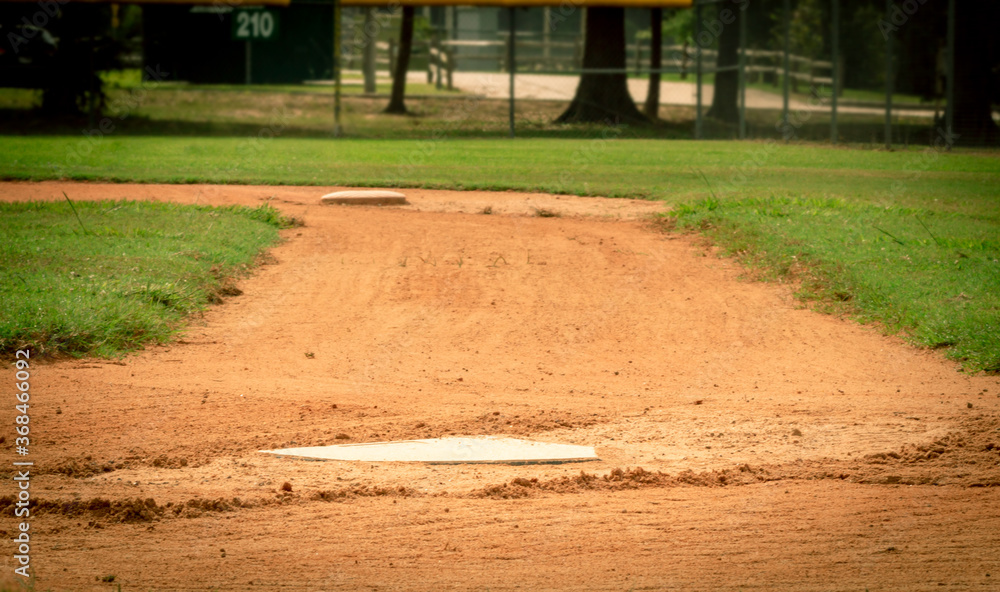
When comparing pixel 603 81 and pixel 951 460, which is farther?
pixel 603 81

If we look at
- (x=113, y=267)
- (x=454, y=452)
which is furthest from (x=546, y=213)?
(x=454, y=452)

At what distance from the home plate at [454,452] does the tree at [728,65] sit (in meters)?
20.8

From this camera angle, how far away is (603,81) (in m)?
25.2

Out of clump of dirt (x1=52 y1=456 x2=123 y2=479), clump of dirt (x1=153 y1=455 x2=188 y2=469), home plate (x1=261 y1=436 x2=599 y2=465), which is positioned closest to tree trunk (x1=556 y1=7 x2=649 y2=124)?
home plate (x1=261 y1=436 x2=599 y2=465)

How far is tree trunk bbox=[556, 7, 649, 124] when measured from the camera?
960 inches

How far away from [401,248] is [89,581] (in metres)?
6.79

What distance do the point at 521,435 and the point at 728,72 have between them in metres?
20.9

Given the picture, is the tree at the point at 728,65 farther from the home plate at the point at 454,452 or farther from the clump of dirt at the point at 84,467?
the clump of dirt at the point at 84,467

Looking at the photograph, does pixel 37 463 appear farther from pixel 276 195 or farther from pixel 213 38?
pixel 213 38

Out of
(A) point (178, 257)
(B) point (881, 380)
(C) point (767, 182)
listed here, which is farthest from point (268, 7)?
(B) point (881, 380)

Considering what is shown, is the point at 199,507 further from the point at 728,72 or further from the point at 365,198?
the point at 728,72

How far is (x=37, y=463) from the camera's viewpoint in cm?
489

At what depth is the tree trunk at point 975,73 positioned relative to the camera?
19750mm

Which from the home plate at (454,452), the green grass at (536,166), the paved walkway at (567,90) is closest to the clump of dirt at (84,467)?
the home plate at (454,452)
